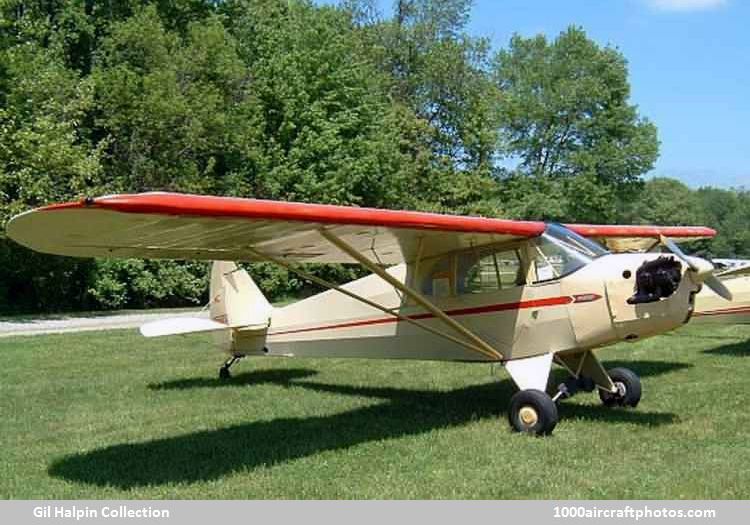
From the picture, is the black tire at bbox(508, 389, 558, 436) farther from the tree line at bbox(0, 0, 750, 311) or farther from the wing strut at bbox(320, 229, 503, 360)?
the tree line at bbox(0, 0, 750, 311)

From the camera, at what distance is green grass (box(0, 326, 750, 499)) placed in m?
6.02

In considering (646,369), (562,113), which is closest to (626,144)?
(562,113)

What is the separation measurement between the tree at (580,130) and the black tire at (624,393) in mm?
39179

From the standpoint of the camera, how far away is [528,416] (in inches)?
301

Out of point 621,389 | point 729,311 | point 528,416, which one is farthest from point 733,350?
point 528,416

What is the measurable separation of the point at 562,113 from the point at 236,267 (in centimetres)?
4056

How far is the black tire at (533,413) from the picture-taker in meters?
7.52

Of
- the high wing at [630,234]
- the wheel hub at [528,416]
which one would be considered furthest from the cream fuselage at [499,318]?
the high wing at [630,234]

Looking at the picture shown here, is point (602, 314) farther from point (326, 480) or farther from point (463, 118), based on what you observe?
point (463, 118)

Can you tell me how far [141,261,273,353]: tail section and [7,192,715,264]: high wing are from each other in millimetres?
1916

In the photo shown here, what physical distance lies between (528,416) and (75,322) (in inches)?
722

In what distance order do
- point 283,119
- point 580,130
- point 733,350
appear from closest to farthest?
point 733,350
point 283,119
point 580,130

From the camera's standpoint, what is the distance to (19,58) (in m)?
24.3

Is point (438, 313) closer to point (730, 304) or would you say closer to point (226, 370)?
point (226, 370)
